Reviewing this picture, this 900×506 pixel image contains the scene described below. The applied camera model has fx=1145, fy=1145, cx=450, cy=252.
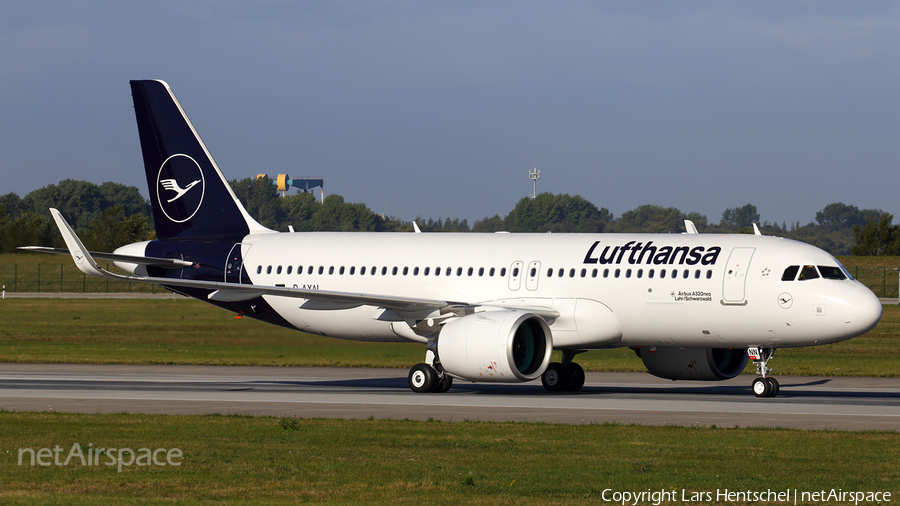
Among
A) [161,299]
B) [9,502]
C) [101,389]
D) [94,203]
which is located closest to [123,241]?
[161,299]

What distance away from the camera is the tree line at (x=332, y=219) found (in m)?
85.9

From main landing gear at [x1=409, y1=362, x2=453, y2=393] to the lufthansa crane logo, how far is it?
10.1 metres

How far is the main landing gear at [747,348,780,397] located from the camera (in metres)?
27.6

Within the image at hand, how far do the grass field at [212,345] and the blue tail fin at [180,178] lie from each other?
11.8 ft

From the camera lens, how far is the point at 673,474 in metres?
15.6

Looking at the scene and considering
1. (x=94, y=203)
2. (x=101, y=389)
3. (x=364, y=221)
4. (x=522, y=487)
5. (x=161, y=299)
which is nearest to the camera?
(x=522, y=487)

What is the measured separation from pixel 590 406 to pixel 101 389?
43.6 feet

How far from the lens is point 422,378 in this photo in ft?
98.1

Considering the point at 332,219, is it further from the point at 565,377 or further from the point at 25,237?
the point at 565,377

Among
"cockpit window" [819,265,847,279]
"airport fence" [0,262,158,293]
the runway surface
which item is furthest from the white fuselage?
"airport fence" [0,262,158,293]

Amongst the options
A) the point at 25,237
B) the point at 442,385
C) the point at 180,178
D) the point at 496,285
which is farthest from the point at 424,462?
the point at 25,237

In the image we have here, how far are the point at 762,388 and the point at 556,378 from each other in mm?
5828

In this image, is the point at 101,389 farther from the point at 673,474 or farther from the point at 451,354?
the point at 673,474

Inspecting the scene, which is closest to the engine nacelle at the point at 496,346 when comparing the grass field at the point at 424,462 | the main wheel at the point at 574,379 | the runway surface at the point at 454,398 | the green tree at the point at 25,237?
the runway surface at the point at 454,398
